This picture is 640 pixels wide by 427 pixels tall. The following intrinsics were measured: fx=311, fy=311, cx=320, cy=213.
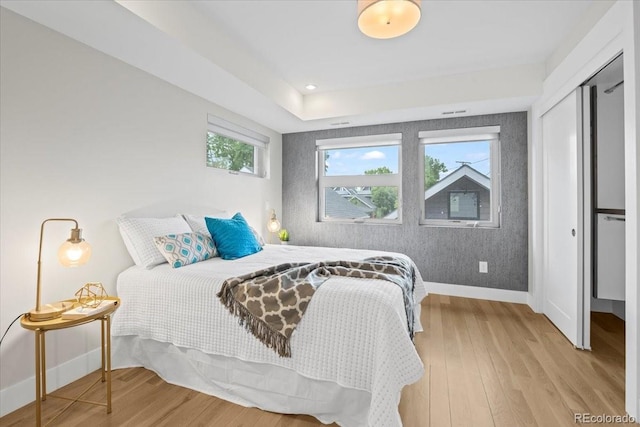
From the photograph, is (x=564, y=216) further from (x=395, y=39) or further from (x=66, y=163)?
(x=66, y=163)

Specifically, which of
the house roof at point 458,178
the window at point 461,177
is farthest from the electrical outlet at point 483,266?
the house roof at point 458,178

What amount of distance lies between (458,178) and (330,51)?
2.26 m

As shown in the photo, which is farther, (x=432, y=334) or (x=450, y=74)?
(x=450, y=74)

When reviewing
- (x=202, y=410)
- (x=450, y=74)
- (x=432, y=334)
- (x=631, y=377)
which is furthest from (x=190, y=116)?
(x=631, y=377)

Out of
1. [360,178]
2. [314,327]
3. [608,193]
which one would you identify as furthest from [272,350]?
[608,193]

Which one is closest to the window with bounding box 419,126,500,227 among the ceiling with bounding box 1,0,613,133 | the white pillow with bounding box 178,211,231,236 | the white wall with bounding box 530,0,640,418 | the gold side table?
the ceiling with bounding box 1,0,613,133

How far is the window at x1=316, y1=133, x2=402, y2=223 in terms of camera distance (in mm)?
4207

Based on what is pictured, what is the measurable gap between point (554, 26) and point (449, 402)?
9.31ft

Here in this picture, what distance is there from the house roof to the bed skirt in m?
2.99

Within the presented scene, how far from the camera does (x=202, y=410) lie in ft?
5.69

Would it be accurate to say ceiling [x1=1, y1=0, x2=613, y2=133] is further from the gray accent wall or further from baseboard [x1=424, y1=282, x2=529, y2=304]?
baseboard [x1=424, y1=282, x2=529, y2=304]

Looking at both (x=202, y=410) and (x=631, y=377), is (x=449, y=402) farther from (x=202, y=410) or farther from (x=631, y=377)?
(x=202, y=410)

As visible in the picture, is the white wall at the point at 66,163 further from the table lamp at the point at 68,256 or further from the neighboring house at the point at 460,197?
the neighboring house at the point at 460,197

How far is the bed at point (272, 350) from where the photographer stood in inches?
59.5
